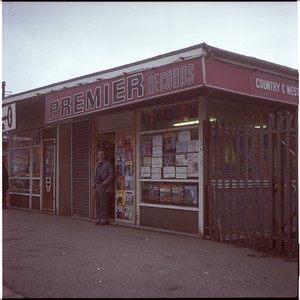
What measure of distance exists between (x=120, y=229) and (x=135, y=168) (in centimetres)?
139

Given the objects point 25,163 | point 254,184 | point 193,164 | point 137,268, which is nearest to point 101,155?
point 193,164

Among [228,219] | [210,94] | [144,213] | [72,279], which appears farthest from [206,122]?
[72,279]

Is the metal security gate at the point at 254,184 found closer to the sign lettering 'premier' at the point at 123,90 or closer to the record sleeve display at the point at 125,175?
the sign lettering 'premier' at the point at 123,90

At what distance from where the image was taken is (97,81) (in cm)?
889

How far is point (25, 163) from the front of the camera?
1341cm

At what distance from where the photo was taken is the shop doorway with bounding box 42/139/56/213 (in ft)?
39.3

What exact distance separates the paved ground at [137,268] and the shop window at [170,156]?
2.99 ft

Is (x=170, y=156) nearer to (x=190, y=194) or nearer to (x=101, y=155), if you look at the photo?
(x=190, y=194)

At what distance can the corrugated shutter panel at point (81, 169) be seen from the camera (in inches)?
422

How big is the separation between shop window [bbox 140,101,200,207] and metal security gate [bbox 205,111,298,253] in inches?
17.8

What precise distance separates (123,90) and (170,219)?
108 inches

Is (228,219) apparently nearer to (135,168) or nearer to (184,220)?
(184,220)

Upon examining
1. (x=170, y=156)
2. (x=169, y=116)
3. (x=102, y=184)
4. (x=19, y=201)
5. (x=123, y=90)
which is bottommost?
(x=19, y=201)

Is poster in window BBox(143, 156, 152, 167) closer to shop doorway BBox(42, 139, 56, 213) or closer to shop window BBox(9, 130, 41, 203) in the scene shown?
shop doorway BBox(42, 139, 56, 213)
